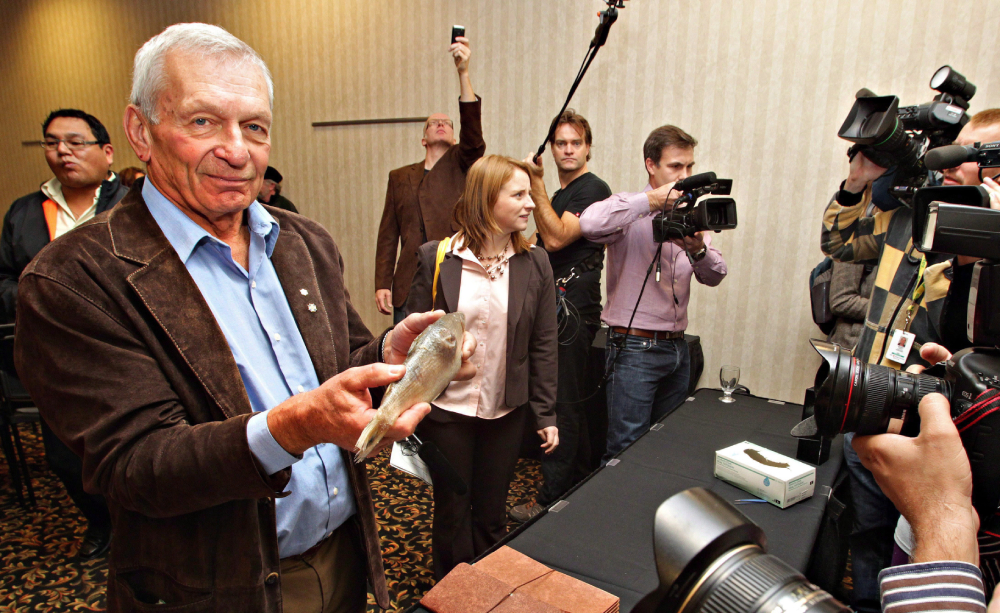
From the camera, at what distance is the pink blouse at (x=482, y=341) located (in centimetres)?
191

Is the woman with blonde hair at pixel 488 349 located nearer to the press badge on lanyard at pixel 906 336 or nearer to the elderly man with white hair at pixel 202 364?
the elderly man with white hair at pixel 202 364

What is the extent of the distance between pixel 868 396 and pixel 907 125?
1391mm

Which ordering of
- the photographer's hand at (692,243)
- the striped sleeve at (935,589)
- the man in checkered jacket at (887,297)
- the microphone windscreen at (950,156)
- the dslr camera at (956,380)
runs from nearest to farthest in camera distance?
the striped sleeve at (935,589)
the dslr camera at (956,380)
the microphone windscreen at (950,156)
the man in checkered jacket at (887,297)
the photographer's hand at (692,243)

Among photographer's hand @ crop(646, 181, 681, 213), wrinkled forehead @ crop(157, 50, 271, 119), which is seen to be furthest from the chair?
photographer's hand @ crop(646, 181, 681, 213)

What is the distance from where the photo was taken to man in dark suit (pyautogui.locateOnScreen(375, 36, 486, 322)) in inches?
121

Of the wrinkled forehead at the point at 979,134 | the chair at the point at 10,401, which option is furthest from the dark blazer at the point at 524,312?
the chair at the point at 10,401

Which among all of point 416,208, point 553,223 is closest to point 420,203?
point 416,208

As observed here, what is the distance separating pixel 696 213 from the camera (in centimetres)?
218

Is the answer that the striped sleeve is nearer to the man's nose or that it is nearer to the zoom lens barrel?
the zoom lens barrel

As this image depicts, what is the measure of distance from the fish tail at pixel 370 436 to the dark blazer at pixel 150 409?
0.54 feet

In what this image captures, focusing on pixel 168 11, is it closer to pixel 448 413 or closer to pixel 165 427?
pixel 448 413

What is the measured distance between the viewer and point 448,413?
191 centimetres

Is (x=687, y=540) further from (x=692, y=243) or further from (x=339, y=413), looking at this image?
(x=692, y=243)

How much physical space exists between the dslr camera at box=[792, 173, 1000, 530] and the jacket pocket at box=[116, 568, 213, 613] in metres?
1.07
